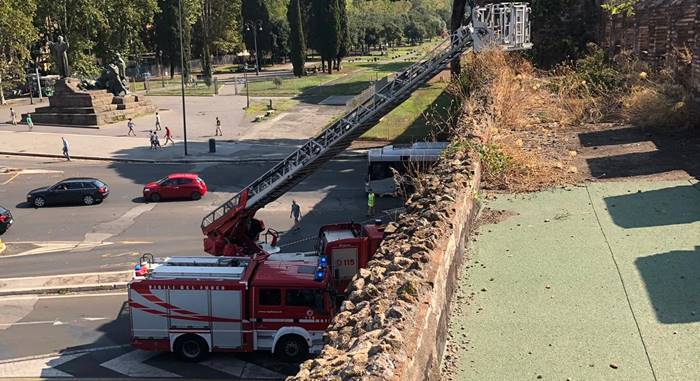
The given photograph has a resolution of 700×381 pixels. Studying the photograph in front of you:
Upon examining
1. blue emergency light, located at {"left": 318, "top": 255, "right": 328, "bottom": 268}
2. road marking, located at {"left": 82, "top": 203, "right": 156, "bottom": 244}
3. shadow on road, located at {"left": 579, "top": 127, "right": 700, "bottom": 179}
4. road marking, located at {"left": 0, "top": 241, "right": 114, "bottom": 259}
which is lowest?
road marking, located at {"left": 0, "top": 241, "right": 114, "bottom": 259}

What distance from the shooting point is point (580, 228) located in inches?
346

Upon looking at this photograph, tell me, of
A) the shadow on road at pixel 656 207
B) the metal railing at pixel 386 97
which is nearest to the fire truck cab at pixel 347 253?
the metal railing at pixel 386 97

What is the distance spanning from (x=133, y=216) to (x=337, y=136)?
36.6 feet

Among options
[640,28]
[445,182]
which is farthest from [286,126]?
[445,182]

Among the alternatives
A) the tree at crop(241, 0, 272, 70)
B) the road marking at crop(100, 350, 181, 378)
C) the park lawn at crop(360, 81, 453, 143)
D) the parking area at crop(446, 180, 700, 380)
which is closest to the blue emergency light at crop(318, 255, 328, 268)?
the road marking at crop(100, 350, 181, 378)

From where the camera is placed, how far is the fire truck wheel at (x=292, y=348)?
1475 centimetres

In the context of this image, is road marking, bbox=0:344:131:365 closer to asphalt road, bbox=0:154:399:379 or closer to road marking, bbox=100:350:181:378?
asphalt road, bbox=0:154:399:379

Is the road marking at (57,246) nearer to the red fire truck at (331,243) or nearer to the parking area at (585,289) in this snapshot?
the red fire truck at (331,243)

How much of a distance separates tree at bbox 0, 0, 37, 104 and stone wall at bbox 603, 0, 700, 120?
5231 cm

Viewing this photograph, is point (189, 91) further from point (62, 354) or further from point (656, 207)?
point (656, 207)

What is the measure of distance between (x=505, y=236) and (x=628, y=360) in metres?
3.31

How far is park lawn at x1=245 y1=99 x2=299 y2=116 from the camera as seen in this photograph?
56406mm

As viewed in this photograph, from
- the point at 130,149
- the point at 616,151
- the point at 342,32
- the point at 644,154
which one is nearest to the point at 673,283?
the point at 644,154

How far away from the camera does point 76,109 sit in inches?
1996
